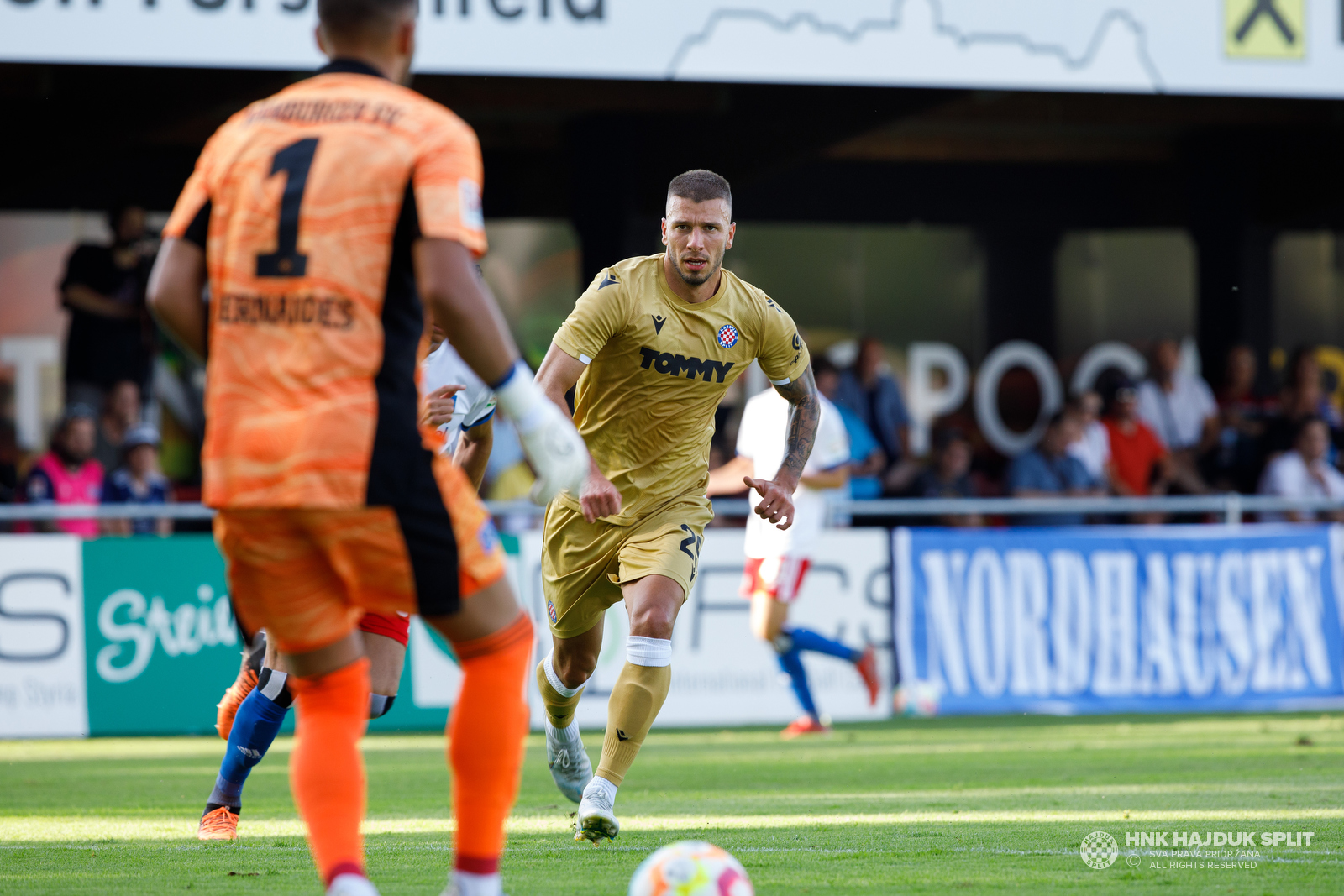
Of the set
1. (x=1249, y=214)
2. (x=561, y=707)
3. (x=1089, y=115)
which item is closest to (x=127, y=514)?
(x=561, y=707)

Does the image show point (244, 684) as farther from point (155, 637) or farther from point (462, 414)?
point (155, 637)

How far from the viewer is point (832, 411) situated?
11.2m

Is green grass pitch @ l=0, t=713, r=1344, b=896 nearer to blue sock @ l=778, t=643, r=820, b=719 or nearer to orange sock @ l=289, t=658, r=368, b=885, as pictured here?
blue sock @ l=778, t=643, r=820, b=719

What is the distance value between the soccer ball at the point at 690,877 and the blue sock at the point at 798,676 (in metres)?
6.93

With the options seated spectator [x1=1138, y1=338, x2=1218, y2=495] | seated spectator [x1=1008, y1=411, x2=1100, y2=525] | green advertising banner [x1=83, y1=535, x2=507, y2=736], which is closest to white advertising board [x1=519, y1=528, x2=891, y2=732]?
green advertising banner [x1=83, y1=535, x2=507, y2=736]

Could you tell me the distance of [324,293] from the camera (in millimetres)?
3480

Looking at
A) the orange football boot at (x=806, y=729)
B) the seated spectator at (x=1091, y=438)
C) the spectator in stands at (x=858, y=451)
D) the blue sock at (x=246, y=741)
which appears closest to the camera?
the blue sock at (x=246, y=741)

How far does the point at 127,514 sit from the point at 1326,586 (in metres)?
8.73

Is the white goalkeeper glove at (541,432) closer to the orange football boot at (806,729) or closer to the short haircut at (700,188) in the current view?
the short haircut at (700,188)

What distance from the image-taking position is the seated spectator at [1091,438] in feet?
48.2

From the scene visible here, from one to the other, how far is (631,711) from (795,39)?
25.5ft

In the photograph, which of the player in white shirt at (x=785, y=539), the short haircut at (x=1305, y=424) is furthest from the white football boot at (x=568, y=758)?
the short haircut at (x=1305, y=424)

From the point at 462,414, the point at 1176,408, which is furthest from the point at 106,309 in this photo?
the point at 1176,408

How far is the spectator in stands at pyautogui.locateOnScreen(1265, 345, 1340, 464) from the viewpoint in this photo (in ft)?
48.7
